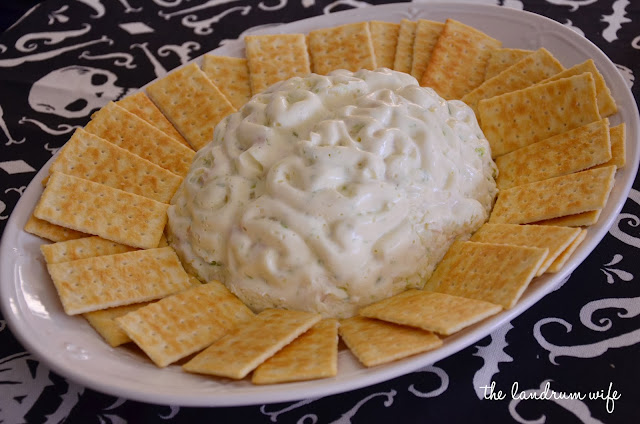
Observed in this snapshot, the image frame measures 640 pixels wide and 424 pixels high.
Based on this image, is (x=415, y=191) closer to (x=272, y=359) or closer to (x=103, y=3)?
(x=272, y=359)

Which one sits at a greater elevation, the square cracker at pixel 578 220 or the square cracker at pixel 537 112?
the square cracker at pixel 537 112

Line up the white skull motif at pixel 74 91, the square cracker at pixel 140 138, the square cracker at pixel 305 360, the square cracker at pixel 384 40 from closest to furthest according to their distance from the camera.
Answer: the square cracker at pixel 305 360, the square cracker at pixel 140 138, the square cracker at pixel 384 40, the white skull motif at pixel 74 91

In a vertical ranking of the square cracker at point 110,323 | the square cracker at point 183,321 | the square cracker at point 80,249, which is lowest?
the square cracker at point 110,323

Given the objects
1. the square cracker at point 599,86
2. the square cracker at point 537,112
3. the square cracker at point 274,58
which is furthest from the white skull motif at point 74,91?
the square cracker at point 599,86

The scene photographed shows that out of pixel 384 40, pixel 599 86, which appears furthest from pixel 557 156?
pixel 384 40

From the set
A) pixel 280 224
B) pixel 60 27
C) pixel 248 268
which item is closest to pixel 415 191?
pixel 280 224

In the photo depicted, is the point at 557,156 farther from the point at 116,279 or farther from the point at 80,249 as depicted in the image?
the point at 80,249

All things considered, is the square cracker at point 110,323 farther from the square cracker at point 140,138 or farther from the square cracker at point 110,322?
the square cracker at point 140,138
